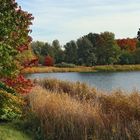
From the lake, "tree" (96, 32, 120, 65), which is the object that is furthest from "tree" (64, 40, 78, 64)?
the lake

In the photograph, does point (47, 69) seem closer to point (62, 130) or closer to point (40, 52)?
point (40, 52)

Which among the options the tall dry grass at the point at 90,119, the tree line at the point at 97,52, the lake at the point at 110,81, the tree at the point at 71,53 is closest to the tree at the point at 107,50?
the tree line at the point at 97,52

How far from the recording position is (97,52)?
306 ft

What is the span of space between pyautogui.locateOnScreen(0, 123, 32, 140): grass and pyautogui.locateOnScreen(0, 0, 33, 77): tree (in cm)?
139

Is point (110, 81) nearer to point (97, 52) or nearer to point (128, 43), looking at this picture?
point (97, 52)

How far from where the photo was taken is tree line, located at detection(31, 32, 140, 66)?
90.8 metres

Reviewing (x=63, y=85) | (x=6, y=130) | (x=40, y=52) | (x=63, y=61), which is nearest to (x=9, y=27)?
(x=6, y=130)

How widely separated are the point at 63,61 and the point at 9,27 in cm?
8907

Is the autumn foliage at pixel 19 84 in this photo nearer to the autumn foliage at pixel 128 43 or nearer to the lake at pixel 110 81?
the lake at pixel 110 81

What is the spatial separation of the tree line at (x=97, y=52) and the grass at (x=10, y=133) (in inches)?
3054

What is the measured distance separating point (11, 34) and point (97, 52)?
267ft

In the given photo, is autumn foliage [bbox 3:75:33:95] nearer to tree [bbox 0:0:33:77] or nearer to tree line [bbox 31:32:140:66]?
tree [bbox 0:0:33:77]

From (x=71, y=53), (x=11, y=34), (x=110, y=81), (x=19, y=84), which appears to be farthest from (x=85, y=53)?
(x=11, y=34)

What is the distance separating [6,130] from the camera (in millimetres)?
11945
